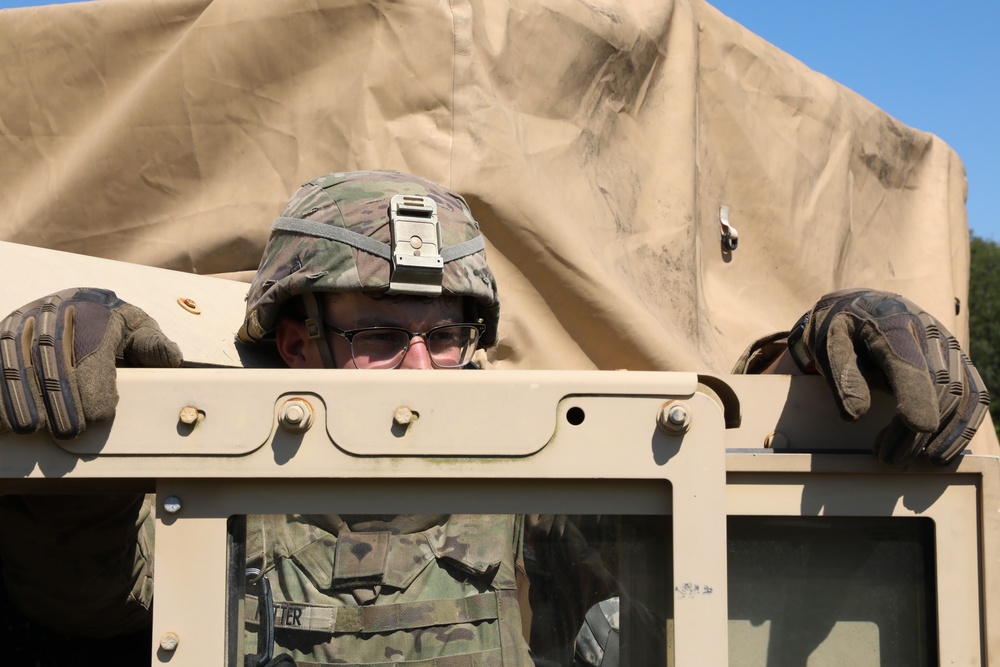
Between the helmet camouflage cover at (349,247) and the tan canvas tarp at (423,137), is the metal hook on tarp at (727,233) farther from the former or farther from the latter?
the helmet camouflage cover at (349,247)

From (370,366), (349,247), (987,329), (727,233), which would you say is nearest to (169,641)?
(370,366)

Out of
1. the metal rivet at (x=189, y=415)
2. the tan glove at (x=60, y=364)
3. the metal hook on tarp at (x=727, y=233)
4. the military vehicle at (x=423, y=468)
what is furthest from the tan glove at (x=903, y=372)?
the metal hook on tarp at (x=727, y=233)

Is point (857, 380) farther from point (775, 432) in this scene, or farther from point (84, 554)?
point (84, 554)

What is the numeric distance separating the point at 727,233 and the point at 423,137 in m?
1.00

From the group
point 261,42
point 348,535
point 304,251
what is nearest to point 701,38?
point 261,42

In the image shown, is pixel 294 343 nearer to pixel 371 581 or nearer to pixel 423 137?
pixel 423 137

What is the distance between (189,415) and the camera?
1.12 metres

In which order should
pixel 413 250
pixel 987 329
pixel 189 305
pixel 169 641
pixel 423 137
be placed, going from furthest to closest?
pixel 987 329 < pixel 423 137 < pixel 189 305 < pixel 413 250 < pixel 169 641

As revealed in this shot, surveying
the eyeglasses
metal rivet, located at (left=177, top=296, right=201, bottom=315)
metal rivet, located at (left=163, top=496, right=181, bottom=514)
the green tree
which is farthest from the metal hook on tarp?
the green tree

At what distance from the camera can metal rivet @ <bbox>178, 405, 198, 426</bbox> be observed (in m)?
1.12

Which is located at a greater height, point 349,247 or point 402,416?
point 349,247

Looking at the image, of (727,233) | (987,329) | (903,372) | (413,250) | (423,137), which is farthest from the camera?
(987,329)

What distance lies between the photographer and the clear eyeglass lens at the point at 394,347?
190 cm

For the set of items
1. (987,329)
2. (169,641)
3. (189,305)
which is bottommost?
(169,641)
